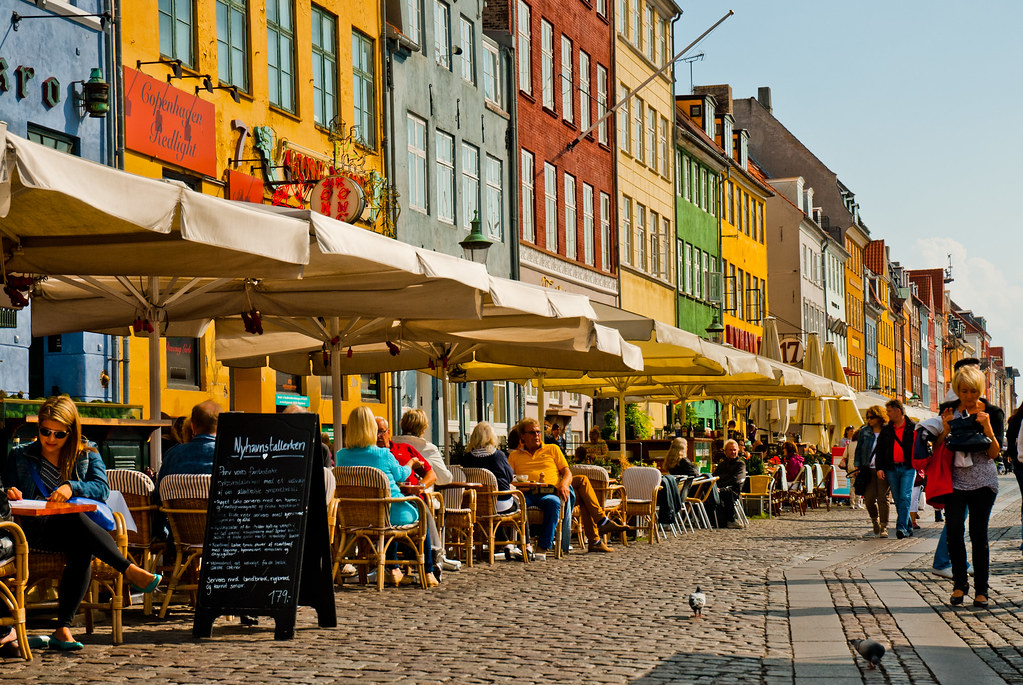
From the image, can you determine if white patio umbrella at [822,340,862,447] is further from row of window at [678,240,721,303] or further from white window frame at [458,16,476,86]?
row of window at [678,240,721,303]

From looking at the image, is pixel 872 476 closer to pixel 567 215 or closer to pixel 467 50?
pixel 467 50

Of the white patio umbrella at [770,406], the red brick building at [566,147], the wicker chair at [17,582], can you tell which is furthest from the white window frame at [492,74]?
the wicker chair at [17,582]

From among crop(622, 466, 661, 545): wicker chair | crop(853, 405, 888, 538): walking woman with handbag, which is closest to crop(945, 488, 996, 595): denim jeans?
crop(622, 466, 661, 545): wicker chair

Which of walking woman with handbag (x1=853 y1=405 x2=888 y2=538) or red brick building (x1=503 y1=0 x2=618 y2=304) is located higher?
red brick building (x1=503 y1=0 x2=618 y2=304)

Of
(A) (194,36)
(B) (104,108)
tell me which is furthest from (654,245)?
(B) (104,108)

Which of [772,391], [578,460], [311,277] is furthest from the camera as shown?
[772,391]

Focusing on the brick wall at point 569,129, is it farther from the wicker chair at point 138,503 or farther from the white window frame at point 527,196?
the wicker chair at point 138,503

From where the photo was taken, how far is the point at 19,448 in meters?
9.76

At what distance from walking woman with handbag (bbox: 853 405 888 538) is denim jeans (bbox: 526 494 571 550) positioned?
569 centimetres

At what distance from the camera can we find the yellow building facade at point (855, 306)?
307ft

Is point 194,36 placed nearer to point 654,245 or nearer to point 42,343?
point 42,343

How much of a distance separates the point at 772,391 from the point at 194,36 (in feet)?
43.0

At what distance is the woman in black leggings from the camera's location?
9.53 meters

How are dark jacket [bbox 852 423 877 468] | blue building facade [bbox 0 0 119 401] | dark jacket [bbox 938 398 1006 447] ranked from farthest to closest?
dark jacket [bbox 852 423 877 468] → blue building facade [bbox 0 0 119 401] → dark jacket [bbox 938 398 1006 447]
